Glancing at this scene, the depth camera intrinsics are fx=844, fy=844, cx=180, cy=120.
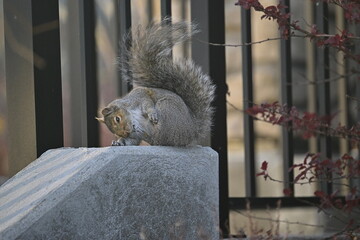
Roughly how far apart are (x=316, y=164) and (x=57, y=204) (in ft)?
4.32

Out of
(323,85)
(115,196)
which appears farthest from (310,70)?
(115,196)

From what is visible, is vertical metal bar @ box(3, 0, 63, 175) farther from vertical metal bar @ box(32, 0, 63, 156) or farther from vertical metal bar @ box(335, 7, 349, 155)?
vertical metal bar @ box(335, 7, 349, 155)

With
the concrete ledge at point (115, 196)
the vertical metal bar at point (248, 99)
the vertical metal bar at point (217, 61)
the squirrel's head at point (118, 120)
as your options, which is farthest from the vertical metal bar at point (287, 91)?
the squirrel's head at point (118, 120)

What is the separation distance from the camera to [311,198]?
542 cm

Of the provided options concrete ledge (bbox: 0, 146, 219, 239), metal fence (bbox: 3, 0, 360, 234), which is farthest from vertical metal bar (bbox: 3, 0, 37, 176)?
concrete ledge (bbox: 0, 146, 219, 239)

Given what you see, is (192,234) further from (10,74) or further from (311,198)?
(311,198)

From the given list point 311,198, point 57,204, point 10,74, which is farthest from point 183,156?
point 311,198

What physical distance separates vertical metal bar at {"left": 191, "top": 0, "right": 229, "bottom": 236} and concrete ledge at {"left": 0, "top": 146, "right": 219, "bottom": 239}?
0.66 m

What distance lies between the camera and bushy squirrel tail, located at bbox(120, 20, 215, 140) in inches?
152

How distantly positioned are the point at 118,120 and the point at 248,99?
1787 mm

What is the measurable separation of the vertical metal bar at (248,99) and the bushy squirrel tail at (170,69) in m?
1.24

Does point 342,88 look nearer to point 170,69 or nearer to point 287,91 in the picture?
point 287,91

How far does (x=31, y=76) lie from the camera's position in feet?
13.0

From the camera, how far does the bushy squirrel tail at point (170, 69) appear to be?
385 cm
